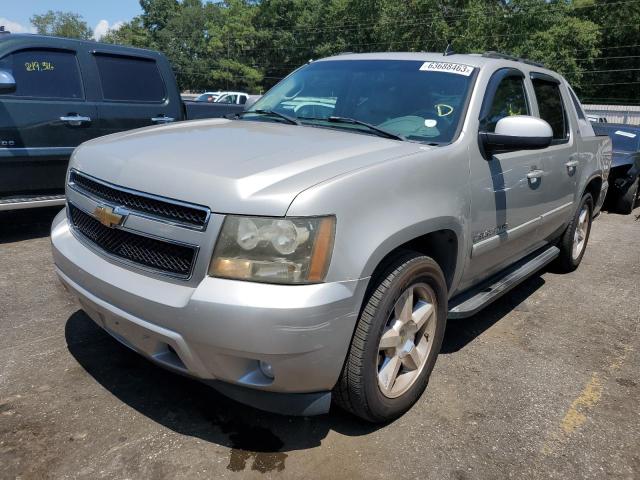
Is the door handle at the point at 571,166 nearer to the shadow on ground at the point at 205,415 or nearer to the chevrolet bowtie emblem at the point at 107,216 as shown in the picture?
the shadow on ground at the point at 205,415

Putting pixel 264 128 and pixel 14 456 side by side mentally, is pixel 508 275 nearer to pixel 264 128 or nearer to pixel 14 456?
pixel 264 128

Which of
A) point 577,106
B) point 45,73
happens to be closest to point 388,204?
point 577,106

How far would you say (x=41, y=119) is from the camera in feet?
17.3

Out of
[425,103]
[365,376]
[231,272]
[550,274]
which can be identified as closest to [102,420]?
[231,272]

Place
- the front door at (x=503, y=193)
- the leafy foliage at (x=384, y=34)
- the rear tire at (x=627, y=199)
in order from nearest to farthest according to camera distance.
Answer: the front door at (x=503, y=193) → the rear tire at (x=627, y=199) → the leafy foliage at (x=384, y=34)

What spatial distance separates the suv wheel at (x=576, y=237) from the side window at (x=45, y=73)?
500 cm

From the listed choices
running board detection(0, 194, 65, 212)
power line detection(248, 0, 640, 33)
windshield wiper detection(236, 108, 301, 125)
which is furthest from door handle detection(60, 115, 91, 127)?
power line detection(248, 0, 640, 33)

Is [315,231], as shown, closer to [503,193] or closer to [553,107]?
[503,193]

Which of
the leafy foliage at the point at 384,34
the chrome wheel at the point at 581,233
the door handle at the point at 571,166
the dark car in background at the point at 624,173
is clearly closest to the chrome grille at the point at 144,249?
the door handle at the point at 571,166

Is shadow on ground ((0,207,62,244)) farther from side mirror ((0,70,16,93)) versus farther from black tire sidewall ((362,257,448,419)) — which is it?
black tire sidewall ((362,257,448,419))

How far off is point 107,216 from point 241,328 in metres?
0.89

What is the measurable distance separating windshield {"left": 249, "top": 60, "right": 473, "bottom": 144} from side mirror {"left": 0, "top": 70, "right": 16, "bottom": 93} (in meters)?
2.50

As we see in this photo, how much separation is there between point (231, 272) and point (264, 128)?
1.31 m

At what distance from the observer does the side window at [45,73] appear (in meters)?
5.17
